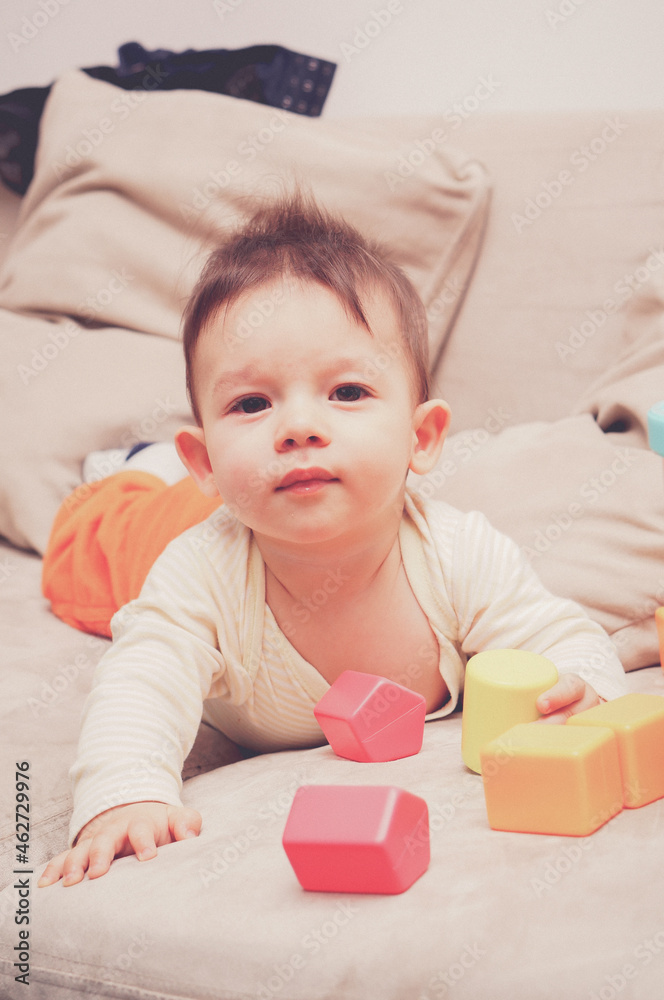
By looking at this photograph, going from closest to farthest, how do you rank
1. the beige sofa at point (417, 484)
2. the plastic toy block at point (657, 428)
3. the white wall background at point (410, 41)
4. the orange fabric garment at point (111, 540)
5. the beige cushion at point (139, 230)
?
the beige sofa at point (417, 484) → the plastic toy block at point (657, 428) → the orange fabric garment at point (111, 540) → the beige cushion at point (139, 230) → the white wall background at point (410, 41)

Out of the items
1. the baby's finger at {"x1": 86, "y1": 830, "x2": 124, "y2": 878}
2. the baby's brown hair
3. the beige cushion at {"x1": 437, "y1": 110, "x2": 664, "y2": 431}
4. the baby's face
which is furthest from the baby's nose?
the beige cushion at {"x1": 437, "y1": 110, "x2": 664, "y2": 431}

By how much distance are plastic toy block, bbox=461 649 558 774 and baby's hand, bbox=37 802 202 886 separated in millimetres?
214

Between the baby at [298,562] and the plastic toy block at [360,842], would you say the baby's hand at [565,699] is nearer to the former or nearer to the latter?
the baby at [298,562]

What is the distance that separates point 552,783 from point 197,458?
50cm

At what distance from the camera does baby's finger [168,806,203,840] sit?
0.67 metres

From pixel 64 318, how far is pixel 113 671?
2.80 ft

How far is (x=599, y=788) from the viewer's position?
1.86 feet

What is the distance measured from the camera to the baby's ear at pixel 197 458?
0.91 m

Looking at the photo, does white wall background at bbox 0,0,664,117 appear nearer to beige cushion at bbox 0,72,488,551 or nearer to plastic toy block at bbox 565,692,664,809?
beige cushion at bbox 0,72,488,551

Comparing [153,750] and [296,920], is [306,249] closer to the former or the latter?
[153,750]

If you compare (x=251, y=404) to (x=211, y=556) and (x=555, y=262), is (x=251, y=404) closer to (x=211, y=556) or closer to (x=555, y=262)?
(x=211, y=556)

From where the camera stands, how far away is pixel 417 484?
114 cm

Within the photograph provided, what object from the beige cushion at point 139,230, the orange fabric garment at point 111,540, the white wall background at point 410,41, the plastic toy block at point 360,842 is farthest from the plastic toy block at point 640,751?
the white wall background at point 410,41

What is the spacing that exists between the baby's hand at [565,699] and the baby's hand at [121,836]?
277 millimetres
